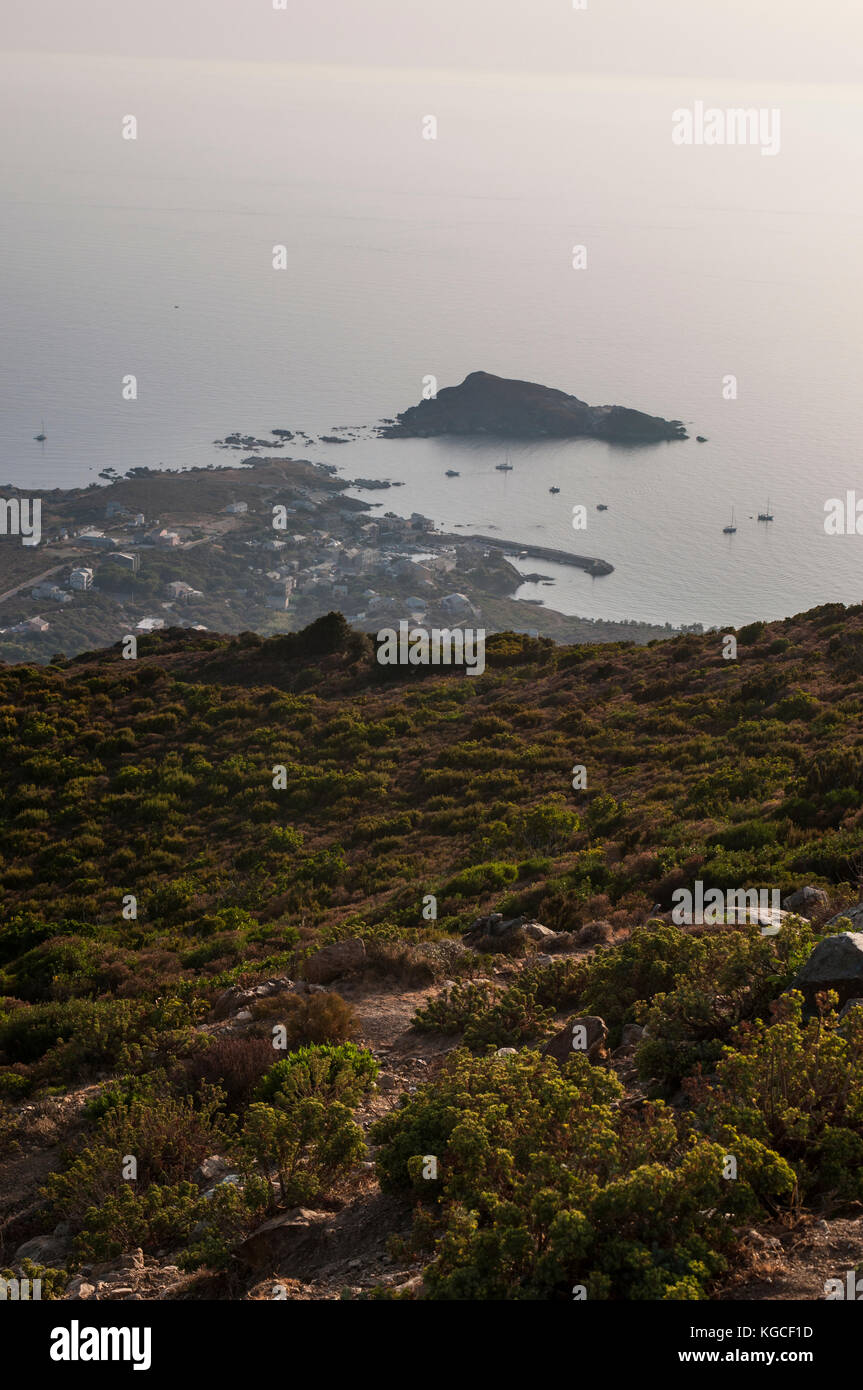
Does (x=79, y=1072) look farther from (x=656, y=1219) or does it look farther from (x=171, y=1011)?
(x=656, y=1219)

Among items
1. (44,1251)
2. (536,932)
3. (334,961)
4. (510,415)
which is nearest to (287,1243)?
(44,1251)

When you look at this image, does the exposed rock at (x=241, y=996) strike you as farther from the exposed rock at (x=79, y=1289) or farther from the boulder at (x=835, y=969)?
the boulder at (x=835, y=969)

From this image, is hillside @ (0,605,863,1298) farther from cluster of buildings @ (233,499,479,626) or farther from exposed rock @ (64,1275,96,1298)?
cluster of buildings @ (233,499,479,626)

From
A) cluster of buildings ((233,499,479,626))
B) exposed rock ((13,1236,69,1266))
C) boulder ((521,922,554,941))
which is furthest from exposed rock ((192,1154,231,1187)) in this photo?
cluster of buildings ((233,499,479,626))

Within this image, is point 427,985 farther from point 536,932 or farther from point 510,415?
point 510,415

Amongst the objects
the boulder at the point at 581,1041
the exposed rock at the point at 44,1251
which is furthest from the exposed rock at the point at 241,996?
the boulder at the point at 581,1041
